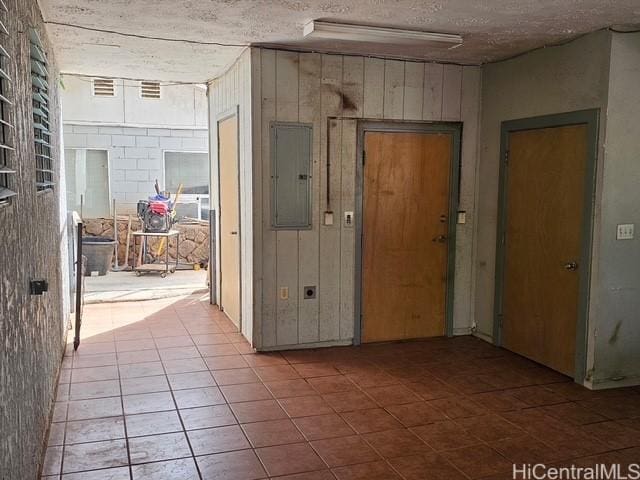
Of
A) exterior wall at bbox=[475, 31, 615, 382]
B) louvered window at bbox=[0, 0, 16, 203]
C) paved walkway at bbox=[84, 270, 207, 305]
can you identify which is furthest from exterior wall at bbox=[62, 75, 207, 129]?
louvered window at bbox=[0, 0, 16, 203]

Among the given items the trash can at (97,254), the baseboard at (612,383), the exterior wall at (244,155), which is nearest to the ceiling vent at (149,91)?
the trash can at (97,254)

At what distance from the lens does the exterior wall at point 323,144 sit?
444 centimetres

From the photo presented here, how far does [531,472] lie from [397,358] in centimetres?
180

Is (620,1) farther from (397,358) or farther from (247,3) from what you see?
(397,358)

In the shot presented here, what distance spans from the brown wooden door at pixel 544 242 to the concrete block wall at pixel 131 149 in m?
6.51

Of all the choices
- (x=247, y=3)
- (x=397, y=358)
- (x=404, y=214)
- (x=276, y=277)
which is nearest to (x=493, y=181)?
(x=404, y=214)

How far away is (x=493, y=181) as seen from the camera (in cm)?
483

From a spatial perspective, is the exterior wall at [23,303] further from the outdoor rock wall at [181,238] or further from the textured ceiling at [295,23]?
the outdoor rock wall at [181,238]

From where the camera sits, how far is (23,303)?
2225 millimetres

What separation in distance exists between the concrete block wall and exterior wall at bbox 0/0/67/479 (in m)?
6.23

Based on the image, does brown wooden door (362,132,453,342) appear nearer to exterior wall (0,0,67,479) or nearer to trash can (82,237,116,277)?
exterior wall (0,0,67,479)

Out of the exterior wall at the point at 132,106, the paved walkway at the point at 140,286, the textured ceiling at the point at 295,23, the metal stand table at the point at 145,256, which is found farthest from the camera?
the exterior wall at the point at 132,106

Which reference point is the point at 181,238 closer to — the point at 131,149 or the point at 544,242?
the point at 131,149

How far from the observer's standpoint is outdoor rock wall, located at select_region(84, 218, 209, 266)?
9.15 metres
